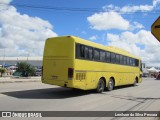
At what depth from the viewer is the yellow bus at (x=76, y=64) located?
15.2 metres

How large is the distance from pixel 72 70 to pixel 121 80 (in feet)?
28.3

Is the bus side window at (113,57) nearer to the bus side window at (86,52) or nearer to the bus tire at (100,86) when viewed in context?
the bus tire at (100,86)

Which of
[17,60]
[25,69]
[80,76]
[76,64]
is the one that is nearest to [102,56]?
[80,76]

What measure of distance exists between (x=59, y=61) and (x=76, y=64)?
3.45ft

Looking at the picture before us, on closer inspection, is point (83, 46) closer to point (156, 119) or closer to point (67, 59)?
point (67, 59)

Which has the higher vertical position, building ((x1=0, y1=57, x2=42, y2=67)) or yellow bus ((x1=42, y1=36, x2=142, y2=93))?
building ((x1=0, y1=57, x2=42, y2=67))

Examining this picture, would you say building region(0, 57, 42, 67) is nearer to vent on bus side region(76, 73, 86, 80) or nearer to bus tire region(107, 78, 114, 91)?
bus tire region(107, 78, 114, 91)

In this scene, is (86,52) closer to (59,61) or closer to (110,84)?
(59,61)

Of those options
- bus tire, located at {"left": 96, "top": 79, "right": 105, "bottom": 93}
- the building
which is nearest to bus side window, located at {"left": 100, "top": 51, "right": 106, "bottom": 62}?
bus tire, located at {"left": 96, "top": 79, "right": 105, "bottom": 93}

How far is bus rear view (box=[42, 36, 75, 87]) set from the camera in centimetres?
1517

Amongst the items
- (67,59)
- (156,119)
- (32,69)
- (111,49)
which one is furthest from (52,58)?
(32,69)

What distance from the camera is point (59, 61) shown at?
1571 centimetres

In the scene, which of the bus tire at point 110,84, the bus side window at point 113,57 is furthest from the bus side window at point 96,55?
the bus tire at point 110,84

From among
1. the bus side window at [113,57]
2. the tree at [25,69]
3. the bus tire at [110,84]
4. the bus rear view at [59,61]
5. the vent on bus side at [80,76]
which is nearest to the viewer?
the bus rear view at [59,61]
